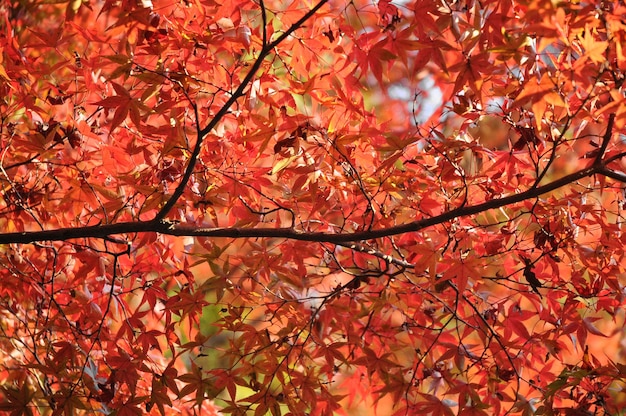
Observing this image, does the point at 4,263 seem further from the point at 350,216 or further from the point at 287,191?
the point at 350,216

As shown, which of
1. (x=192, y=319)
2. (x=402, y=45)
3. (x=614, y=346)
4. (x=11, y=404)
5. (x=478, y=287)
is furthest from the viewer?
(x=614, y=346)

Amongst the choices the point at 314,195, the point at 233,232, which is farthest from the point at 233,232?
the point at 314,195

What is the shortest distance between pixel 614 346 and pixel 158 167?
3.48 meters

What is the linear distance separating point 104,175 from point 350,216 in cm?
76

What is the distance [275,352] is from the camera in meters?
1.88

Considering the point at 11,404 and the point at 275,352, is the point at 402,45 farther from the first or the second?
the point at 11,404

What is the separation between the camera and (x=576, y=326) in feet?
6.08

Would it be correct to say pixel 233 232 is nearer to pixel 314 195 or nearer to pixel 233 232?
pixel 233 232

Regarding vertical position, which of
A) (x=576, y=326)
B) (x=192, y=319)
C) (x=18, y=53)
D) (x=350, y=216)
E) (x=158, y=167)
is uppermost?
(x=18, y=53)

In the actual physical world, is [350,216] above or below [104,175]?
below

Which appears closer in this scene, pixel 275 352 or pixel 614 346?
pixel 275 352

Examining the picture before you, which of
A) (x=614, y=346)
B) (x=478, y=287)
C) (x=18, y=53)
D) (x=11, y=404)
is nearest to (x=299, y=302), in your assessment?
(x=478, y=287)

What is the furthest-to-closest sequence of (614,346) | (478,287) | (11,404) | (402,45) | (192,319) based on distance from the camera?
(614,346) → (478,287) → (192,319) → (11,404) → (402,45)

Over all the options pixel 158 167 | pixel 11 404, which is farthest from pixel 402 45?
pixel 11 404
